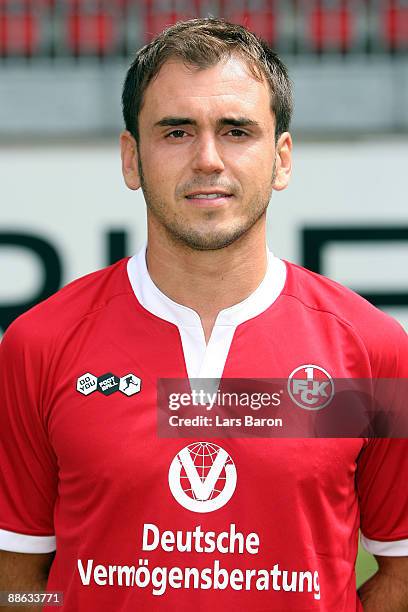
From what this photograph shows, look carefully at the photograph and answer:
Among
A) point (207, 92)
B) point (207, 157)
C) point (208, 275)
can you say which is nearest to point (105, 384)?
point (208, 275)

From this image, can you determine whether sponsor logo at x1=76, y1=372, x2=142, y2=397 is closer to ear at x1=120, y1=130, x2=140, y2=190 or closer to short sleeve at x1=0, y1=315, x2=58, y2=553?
short sleeve at x1=0, y1=315, x2=58, y2=553

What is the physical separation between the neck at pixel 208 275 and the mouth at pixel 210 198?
129 millimetres

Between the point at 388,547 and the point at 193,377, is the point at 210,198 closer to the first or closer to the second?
the point at 193,377

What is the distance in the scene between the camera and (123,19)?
7090 millimetres

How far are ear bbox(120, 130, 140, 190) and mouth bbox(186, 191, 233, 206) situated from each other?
22 cm

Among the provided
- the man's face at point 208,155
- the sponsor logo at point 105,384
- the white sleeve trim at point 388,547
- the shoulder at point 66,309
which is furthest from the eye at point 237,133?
the white sleeve trim at point 388,547

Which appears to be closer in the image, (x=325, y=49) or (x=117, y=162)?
(x=117, y=162)

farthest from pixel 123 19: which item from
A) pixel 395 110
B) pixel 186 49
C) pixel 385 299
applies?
pixel 186 49

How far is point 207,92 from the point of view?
194cm

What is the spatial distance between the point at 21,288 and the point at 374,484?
4284 millimetres

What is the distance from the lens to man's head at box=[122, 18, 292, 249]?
1915mm

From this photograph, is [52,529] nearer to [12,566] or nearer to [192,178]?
[12,566]

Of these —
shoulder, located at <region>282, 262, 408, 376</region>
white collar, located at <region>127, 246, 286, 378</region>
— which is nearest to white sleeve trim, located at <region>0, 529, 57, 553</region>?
white collar, located at <region>127, 246, 286, 378</region>

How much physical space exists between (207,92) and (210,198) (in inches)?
7.7
